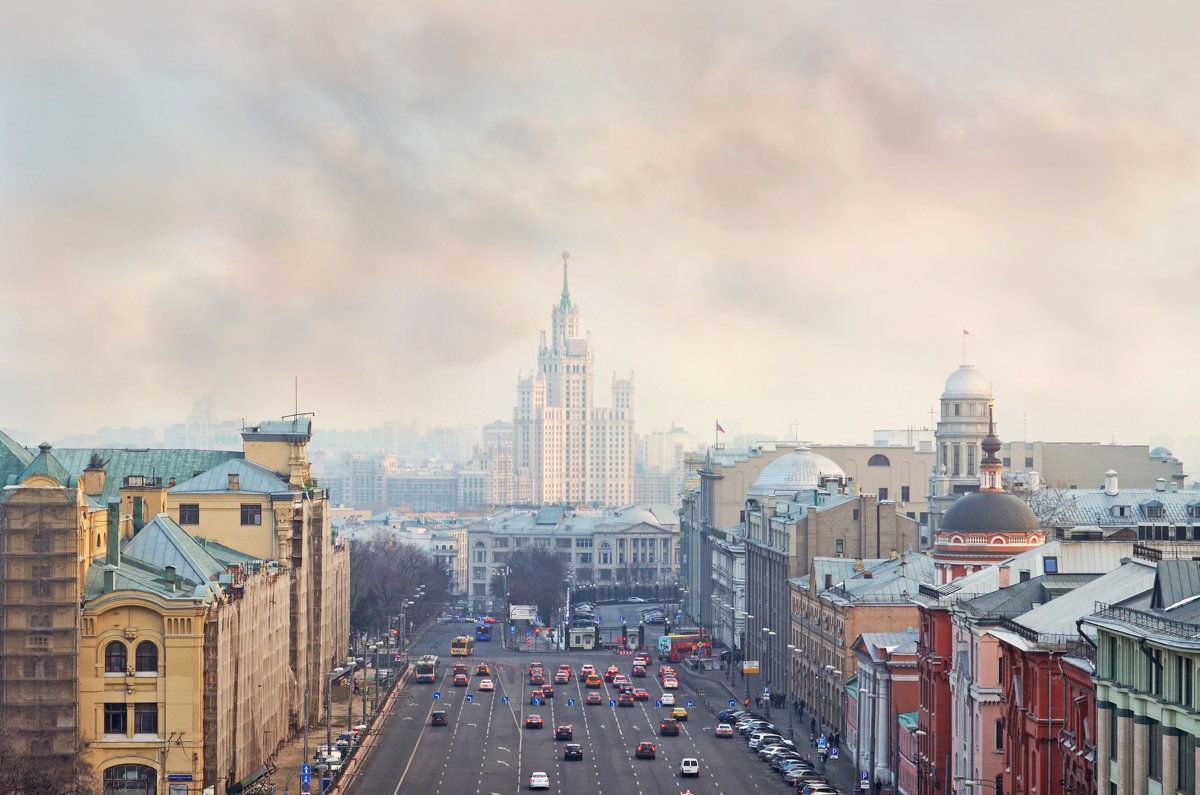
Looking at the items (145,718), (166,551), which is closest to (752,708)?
(166,551)

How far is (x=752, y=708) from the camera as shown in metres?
161

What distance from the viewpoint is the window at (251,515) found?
13988 cm

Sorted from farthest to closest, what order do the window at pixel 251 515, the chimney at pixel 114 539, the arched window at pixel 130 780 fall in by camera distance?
1. the window at pixel 251 515
2. the chimney at pixel 114 539
3. the arched window at pixel 130 780

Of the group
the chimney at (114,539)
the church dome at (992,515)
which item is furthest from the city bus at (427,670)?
the church dome at (992,515)

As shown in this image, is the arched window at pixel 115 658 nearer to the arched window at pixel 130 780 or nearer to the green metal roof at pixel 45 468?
the arched window at pixel 130 780

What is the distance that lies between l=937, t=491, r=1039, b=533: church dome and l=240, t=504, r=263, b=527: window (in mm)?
→ 48443

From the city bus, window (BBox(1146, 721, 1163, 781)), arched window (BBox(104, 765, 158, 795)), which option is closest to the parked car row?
arched window (BBox(104, 765, 158, 795))

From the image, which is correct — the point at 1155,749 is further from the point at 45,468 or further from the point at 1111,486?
the point at 1111,486

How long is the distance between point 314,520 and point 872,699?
50163 mm

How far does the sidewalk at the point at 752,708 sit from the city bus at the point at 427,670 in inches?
876

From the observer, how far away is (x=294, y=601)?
147 m

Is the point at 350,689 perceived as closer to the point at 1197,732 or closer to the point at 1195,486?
the point at 1195,486

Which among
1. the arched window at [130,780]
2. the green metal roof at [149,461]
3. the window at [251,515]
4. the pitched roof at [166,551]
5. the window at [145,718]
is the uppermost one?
the green metal roof at [149,461]

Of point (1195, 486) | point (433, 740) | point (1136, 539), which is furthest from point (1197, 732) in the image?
point (1195, 486)
